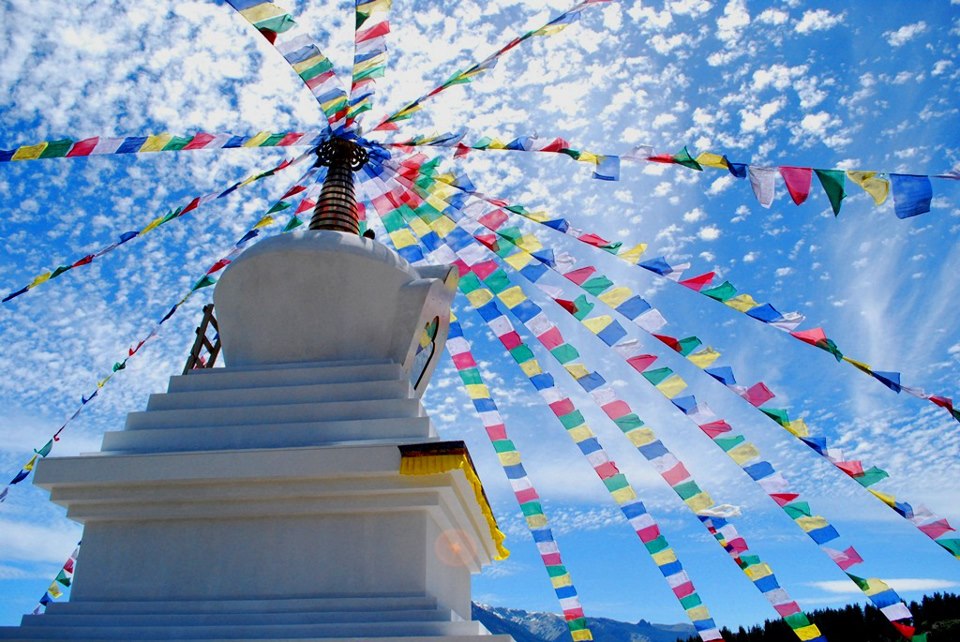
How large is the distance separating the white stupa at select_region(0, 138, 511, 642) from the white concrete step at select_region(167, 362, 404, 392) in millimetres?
12

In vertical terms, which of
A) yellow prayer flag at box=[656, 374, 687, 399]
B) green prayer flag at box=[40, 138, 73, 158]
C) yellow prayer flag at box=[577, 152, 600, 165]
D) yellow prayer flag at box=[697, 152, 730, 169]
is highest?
green prayer flag at box=[40, 138, 73, 158]

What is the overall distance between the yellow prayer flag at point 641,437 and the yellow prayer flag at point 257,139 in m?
4.41

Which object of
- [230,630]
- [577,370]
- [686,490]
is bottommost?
[230,630]

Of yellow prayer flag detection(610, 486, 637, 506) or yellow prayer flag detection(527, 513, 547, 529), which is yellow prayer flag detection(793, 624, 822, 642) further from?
yellow prayer flag detection(527, 513, 547, 529)

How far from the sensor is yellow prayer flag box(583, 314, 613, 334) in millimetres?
6340

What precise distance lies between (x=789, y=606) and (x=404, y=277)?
4.42 meters

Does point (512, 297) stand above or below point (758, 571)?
above

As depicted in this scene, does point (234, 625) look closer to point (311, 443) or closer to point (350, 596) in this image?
point (350, 596)

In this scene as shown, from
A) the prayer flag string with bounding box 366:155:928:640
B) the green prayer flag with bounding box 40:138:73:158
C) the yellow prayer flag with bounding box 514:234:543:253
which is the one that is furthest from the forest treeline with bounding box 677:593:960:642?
the green prayer flag with bounding box 40:138:73:158

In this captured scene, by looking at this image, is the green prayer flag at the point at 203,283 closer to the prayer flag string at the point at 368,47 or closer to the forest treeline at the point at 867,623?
the prayer flag string at the point at 368,47

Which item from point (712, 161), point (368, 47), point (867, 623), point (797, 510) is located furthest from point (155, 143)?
point (867, 623)

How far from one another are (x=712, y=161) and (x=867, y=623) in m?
8.34

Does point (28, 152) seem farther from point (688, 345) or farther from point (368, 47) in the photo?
point (688, 345)

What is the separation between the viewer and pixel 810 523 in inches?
230
